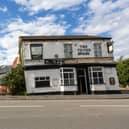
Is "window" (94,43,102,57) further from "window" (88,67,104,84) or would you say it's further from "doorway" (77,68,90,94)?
"doorway" (77,68,90,94)

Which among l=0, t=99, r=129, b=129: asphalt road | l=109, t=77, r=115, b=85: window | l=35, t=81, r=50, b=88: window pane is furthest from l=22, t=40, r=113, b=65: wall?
l=0, t=99, r=129, b=129: asphalt road

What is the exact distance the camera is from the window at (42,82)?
1339 inches

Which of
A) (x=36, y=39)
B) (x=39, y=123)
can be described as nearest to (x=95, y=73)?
(x=36, y=39)

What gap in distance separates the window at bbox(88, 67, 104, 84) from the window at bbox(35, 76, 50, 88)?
16.3 ft

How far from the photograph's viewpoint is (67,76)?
34.2 m

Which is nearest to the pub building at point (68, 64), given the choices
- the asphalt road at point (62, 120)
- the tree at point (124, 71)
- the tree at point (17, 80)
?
the tree at point (17, 80)

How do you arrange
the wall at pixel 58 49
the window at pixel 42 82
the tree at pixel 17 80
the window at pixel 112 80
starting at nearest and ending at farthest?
the window at pixel 42 82 → the tree at pixel 17 80 → the wall at pixel 58 49 → the window at pixel 112 80

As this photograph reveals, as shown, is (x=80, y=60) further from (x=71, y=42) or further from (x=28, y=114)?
(x=28, y=114)

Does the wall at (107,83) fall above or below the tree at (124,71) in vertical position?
below

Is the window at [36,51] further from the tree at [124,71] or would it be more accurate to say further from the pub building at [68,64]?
the tree at [124,71]

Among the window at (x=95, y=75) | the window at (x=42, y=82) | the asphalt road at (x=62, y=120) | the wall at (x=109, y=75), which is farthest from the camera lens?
the wall at (x=109, y=75)

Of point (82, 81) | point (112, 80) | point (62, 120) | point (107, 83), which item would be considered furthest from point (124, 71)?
point (62, 120)

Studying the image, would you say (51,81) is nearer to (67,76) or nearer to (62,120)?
(67,76)

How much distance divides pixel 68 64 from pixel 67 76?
140cm
